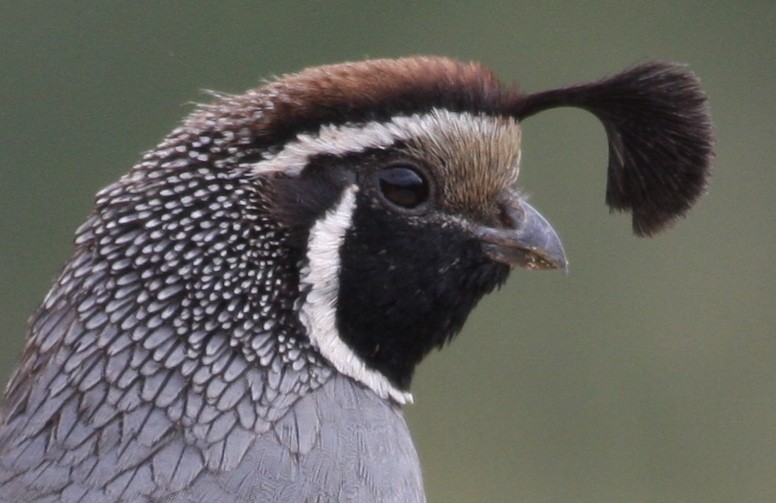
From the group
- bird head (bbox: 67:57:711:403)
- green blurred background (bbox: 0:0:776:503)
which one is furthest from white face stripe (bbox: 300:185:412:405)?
green blurred background (bbox: 0:0:776:503)

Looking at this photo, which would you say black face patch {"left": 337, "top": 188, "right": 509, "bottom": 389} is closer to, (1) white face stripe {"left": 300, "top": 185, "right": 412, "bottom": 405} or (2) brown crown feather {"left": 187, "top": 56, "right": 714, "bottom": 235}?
(1) white face stripe {"left": 300, "top": 185, "right": 412, "bottom": 405}

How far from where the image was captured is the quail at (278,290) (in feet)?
9.43

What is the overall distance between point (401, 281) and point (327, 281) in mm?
160

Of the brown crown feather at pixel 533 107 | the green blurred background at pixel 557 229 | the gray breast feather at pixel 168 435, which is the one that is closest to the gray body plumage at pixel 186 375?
the gray breast feather at pixel 168 435

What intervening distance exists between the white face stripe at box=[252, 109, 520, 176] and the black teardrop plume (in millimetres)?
267

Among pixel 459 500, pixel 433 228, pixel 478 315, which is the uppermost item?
pixel 433 228

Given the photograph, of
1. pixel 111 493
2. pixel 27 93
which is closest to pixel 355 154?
pixel 111 493

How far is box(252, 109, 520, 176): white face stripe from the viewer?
3.02 m

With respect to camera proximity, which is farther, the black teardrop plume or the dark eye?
the black teardrop plume

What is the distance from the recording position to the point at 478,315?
6.95 metres

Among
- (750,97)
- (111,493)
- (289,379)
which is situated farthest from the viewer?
(750,97)

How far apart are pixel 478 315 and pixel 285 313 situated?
3.98 meters

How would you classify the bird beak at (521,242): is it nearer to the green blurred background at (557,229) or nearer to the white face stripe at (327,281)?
the white face stripe at (327,281)

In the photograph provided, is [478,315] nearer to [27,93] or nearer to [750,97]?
[750,97]
